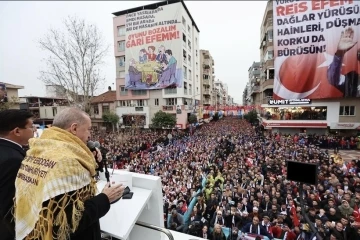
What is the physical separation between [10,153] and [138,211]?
118 centimetres

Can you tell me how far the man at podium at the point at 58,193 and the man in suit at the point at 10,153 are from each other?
0.92 ft

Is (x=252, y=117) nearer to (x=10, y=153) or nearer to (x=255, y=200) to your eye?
(x=255, y=200)

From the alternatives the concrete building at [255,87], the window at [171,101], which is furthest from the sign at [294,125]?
the concrete building at [255,87]

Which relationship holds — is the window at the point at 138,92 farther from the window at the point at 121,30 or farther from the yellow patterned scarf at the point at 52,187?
the yellow patterned scarf at the point at 52,187

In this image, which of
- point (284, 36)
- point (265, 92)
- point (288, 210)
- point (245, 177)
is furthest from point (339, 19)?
point (288, 210)

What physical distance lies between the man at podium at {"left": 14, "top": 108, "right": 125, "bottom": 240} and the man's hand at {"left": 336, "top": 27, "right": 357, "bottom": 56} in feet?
83.1

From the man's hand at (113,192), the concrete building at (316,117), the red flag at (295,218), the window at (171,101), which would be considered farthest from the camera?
the window at (171,101)

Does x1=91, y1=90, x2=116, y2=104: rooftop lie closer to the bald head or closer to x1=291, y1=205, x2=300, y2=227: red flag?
x1=291, y1=205, x2=300, y2=227: red flag

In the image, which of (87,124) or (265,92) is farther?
(265,92)

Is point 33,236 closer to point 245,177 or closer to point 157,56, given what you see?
point 245,177

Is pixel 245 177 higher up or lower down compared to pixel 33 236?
lower down

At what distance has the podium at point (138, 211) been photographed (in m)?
1.74

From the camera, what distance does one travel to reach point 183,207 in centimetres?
650

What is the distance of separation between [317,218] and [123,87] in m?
29.3
